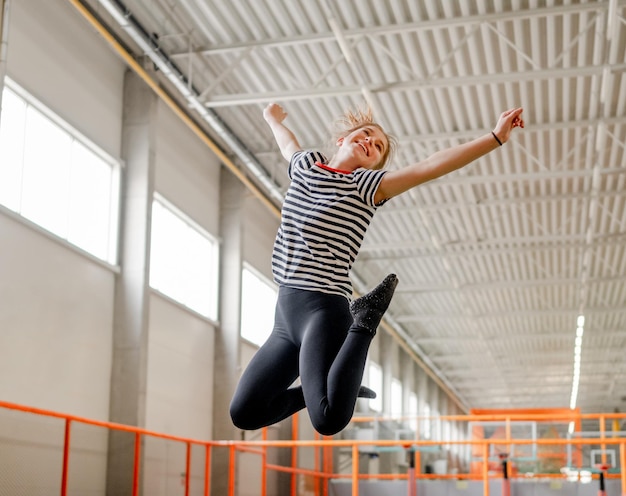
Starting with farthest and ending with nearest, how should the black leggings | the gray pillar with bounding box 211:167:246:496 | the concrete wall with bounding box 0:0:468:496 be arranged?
the gray pillar with bounding box 211:167:246:496
the concrete wall with bounding box 0:0:468:496
the black leggings

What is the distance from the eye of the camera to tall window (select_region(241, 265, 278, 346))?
17.4m

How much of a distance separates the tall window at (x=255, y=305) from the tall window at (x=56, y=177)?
458 cm

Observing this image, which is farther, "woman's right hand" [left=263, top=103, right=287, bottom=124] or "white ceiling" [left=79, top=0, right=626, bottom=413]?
"white ceiling" [left=79, top=0, right=626, bottom=413]

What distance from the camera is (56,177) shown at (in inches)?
432

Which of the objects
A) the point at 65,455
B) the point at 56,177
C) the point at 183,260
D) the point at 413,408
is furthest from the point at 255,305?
the point at 413,408

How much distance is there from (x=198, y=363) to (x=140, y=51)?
5.27 m

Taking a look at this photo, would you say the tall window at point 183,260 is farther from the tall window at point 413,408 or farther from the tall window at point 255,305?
the tall window at point 413,408

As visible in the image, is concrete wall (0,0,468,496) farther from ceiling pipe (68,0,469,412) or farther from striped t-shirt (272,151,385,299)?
striped t-shirt (272,151,385,299)

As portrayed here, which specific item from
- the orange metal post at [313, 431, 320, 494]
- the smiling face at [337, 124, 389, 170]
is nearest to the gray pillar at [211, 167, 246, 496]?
the orange metal post at [313, 431, 320, 494]

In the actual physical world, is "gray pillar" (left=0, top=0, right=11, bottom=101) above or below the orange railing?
above

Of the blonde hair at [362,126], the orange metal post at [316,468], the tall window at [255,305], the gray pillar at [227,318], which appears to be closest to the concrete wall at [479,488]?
the orange metal post at [316,468]

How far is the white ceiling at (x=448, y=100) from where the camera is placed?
12.0 metres

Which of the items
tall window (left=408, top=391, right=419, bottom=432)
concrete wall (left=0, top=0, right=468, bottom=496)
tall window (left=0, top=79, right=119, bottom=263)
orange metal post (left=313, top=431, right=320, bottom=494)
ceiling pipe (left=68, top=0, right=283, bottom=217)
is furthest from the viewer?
tall window (left=408, top=391, right=419, bottom=432)

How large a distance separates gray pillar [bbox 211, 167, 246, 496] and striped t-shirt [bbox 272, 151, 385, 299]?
39.3 ft
